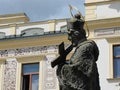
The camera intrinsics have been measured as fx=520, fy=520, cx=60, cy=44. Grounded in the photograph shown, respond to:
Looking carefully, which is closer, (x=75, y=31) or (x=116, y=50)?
(x=75, y=31)

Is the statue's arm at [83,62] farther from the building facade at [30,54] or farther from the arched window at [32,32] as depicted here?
the arched window at [32,32]

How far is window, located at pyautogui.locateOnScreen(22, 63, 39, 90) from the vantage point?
23.4 meters

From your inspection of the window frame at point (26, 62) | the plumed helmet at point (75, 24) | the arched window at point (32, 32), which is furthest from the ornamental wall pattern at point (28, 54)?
the plumed helmet at point (75, 24)

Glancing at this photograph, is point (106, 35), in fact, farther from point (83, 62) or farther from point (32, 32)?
point (83, 62)

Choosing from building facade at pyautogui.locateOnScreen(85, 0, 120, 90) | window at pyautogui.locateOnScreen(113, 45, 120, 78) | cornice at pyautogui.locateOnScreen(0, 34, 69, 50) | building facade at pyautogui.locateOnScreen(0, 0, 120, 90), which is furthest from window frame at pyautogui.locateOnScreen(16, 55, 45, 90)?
window at pyautogui.locateOnScreen(113, 45, 120, 78)

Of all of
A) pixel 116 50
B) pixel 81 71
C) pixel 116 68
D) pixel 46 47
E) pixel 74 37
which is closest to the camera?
pixel 81 71

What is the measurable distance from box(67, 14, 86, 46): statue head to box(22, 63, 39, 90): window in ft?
55.7

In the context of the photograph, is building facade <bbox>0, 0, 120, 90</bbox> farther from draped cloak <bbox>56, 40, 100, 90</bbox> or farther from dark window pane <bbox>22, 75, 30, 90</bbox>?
draped cloak <bbox>56, 40, 100, 90</bbox>

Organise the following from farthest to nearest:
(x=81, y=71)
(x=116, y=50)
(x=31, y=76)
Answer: (x=31, y=76), (x=116, y=50), (x=81, y=71)

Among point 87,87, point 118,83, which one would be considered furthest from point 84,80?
point 118,83

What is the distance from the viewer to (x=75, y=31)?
21.0ft

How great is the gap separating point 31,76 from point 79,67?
17327mm

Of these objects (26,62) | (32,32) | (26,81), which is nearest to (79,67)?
(26,62)

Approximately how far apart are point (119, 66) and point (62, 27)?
3.47m
